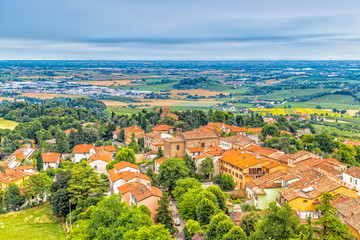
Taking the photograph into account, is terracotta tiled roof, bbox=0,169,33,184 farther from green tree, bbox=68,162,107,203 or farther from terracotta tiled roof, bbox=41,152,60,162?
green tree, bbox=68,162,107,203

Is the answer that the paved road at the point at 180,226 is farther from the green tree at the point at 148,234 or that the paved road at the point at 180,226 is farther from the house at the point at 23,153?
the house at the point at 23,153

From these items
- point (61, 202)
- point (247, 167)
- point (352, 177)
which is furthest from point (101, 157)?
point (352, 177)

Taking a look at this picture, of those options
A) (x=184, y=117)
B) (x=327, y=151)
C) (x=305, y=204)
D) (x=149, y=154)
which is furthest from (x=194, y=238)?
(x=184, y=117)

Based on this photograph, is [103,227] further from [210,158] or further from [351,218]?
[210,158]

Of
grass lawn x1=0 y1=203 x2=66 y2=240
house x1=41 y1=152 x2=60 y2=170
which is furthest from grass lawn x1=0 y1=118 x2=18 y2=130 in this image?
grass lawn x1=0 y1=203 x2=66 y2=240

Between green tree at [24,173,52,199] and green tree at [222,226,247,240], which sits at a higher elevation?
green tree at [222,226,247,240]
